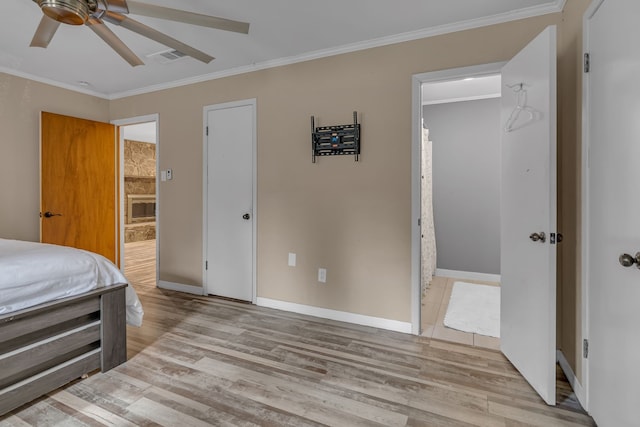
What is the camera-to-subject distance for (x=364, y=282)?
9.27 ft

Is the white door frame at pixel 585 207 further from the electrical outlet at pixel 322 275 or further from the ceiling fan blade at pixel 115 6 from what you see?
the ceiling fan blade at pixel 115 6

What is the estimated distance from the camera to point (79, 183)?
3.83 meters

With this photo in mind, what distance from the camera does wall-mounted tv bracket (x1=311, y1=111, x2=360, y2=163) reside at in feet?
9.18

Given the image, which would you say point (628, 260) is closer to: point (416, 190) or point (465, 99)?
point (416, 190)

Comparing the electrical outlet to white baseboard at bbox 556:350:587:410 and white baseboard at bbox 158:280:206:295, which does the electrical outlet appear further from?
white baseboard at bbox 556:350:587:410

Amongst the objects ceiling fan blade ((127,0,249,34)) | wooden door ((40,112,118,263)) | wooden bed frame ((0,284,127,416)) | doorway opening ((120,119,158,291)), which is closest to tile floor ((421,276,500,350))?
wooden bed frame ((0,284,127,416))

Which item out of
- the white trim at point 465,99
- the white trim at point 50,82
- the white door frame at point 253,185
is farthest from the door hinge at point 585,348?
the white trim at point 50,82

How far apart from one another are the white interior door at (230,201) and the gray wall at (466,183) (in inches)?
106

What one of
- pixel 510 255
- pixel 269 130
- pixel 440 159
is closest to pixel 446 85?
pixel 440 159

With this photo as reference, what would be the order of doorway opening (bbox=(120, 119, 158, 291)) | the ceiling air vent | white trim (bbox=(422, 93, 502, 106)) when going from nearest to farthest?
the ceiling air vent
white trim (bbox=(422, 93, 502, 106))
doorway opening (bbox=(120, 119, 158, 291))

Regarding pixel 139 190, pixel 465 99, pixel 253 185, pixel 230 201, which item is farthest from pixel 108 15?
pixel 139 190

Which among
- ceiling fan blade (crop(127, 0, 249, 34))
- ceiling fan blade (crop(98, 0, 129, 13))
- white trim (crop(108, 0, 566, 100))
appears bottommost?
ceiling fan blade (crop(127, 0, 249, 34))

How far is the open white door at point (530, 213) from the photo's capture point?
1728 millimetres

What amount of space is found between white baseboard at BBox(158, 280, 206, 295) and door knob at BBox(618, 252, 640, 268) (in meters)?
3.45
